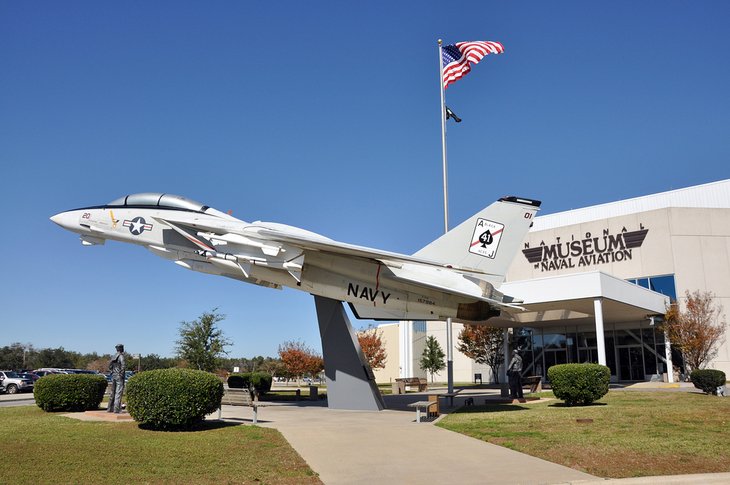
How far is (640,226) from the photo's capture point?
38688mm

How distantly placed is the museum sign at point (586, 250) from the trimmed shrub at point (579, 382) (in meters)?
24.7

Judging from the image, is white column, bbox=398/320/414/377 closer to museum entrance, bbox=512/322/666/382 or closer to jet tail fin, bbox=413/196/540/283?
museum entrance, bbox=512/322/666/382

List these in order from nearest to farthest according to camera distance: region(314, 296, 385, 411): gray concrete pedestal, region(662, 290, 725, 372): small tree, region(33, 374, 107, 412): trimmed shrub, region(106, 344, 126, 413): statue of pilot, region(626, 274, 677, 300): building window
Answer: region(106, 344, 126, 413): statue of pilot < region(33, 374, 107, 412): trimmed shrub < region(314, 296, 385, 411): gray concrete pedestal < region(662, 290, 725, 372): small tree < region(626, 274, 677, 300): building window

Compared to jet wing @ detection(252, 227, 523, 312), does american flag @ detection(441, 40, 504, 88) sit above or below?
above

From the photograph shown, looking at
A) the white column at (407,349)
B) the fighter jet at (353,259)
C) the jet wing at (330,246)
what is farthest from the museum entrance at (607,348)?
the jet wing at (330,246)

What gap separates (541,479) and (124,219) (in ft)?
51.6

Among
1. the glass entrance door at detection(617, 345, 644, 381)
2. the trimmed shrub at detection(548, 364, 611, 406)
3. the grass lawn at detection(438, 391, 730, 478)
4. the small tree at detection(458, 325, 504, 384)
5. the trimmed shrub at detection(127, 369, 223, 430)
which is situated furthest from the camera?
the small tree at detection(458, 325, 504, 384)

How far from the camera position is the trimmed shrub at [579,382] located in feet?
55.7

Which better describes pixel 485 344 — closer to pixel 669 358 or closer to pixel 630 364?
pixel 630 364

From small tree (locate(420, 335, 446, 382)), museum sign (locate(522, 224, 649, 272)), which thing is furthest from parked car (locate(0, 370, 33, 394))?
museum sign (locate(522, 224, 649, 272))

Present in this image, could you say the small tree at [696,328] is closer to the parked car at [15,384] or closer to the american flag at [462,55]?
the american flag at [462,55]

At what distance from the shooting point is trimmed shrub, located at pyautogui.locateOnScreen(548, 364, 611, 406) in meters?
17.0

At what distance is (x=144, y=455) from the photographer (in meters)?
9.04

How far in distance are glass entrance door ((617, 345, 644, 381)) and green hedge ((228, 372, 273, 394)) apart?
26.2 metres
